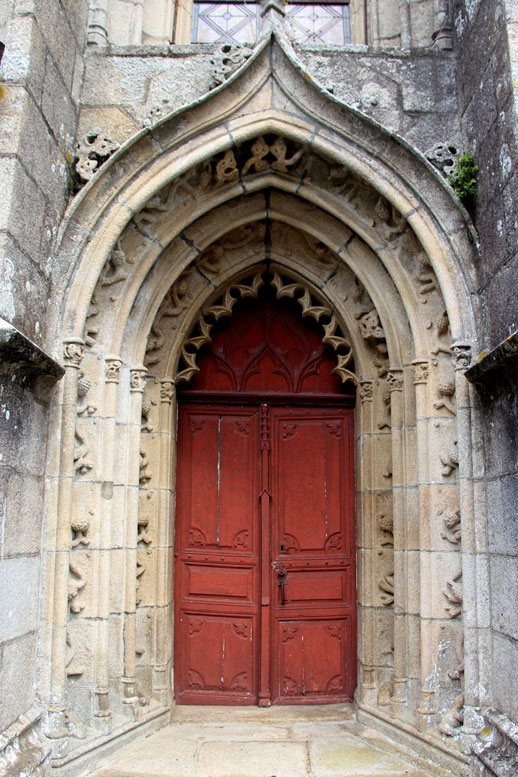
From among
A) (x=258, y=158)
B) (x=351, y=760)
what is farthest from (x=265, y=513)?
(x=258, y=158)

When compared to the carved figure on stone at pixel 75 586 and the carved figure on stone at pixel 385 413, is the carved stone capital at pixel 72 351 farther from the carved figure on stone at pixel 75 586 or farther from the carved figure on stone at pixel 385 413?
the carved figure on stone at pixel 385 413

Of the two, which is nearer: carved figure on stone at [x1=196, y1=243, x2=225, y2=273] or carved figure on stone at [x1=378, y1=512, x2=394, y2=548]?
carved figure on stone at [x1=378, y1=512, x2=394, y2=548]

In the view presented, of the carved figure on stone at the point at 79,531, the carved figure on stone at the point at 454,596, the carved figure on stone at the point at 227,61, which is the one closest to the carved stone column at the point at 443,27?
the carved figure on stone at the point at 227,61

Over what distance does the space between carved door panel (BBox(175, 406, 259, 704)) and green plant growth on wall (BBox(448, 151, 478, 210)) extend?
2.19m

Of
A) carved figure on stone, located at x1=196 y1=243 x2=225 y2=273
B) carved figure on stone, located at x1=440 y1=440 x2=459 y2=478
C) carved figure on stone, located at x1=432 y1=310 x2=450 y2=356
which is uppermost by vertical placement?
carved figure on stone, located at x1=196 y1=243 x2=225 y2=273

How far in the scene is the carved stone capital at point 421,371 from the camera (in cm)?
432

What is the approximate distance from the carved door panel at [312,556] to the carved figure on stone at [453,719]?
1.06m

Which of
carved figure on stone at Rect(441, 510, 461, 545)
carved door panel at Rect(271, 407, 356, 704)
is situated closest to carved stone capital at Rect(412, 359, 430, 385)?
carved figure on stone at Rect(441, 510, 461, 545)

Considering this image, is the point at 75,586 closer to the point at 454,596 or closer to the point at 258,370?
the point at 258,370

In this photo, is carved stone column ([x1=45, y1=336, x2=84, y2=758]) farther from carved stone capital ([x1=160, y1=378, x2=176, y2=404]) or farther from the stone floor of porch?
carved stone capital ([x1=160, y1=378, x2=176, y2=404])

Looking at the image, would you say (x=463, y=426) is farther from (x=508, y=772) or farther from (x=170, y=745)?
(x=170, y=745)

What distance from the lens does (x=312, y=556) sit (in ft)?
16.5

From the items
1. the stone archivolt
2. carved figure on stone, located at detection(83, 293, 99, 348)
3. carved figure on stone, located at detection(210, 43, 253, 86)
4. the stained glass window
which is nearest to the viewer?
the stone archivolt

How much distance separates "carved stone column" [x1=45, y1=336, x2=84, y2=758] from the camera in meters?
3.78
